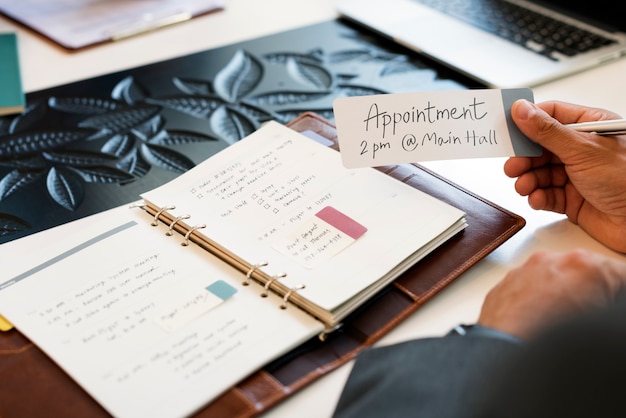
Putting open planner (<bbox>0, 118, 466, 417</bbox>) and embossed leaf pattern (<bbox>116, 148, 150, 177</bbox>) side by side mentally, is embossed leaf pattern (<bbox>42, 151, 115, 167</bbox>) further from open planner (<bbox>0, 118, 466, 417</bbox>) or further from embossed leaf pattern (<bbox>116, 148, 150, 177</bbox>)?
open planner (<bbox>0, 118, 466, 417</bbox>)

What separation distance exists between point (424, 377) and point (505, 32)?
35.4 inches

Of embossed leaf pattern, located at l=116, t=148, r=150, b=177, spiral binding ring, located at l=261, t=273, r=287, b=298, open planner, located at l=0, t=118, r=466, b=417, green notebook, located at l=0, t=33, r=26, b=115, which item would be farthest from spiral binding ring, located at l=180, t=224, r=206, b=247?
green notebook, located at l=0, t=33, r=26, b=115

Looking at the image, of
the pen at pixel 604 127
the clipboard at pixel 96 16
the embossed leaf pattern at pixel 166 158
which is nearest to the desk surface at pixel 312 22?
the clipboard at pixel 96 16

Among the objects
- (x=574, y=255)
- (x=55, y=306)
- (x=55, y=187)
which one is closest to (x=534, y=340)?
(x=574, y=255)

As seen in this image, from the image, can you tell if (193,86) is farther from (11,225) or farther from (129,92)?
(11,225)

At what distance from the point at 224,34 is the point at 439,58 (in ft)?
1.38

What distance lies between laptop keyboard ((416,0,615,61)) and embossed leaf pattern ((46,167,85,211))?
2.62 feet

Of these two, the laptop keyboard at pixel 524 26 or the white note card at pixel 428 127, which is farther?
the laptop keyboard at pixel 524 26

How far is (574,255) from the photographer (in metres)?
0.72

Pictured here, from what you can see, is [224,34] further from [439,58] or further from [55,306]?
[55,306]

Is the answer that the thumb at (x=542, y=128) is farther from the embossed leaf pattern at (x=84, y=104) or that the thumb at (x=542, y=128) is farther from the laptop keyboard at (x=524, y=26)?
the embossed leaf pattern at (x=84, y=104)

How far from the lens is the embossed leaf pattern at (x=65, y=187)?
37.6 inches

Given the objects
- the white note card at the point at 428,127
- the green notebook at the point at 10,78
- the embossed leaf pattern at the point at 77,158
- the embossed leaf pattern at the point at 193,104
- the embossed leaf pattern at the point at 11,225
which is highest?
the white note card at the point at 428,127

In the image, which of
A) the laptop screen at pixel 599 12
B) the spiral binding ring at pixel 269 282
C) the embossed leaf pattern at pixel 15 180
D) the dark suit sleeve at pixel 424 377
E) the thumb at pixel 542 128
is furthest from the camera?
the laptop screen at pixel 599 12
